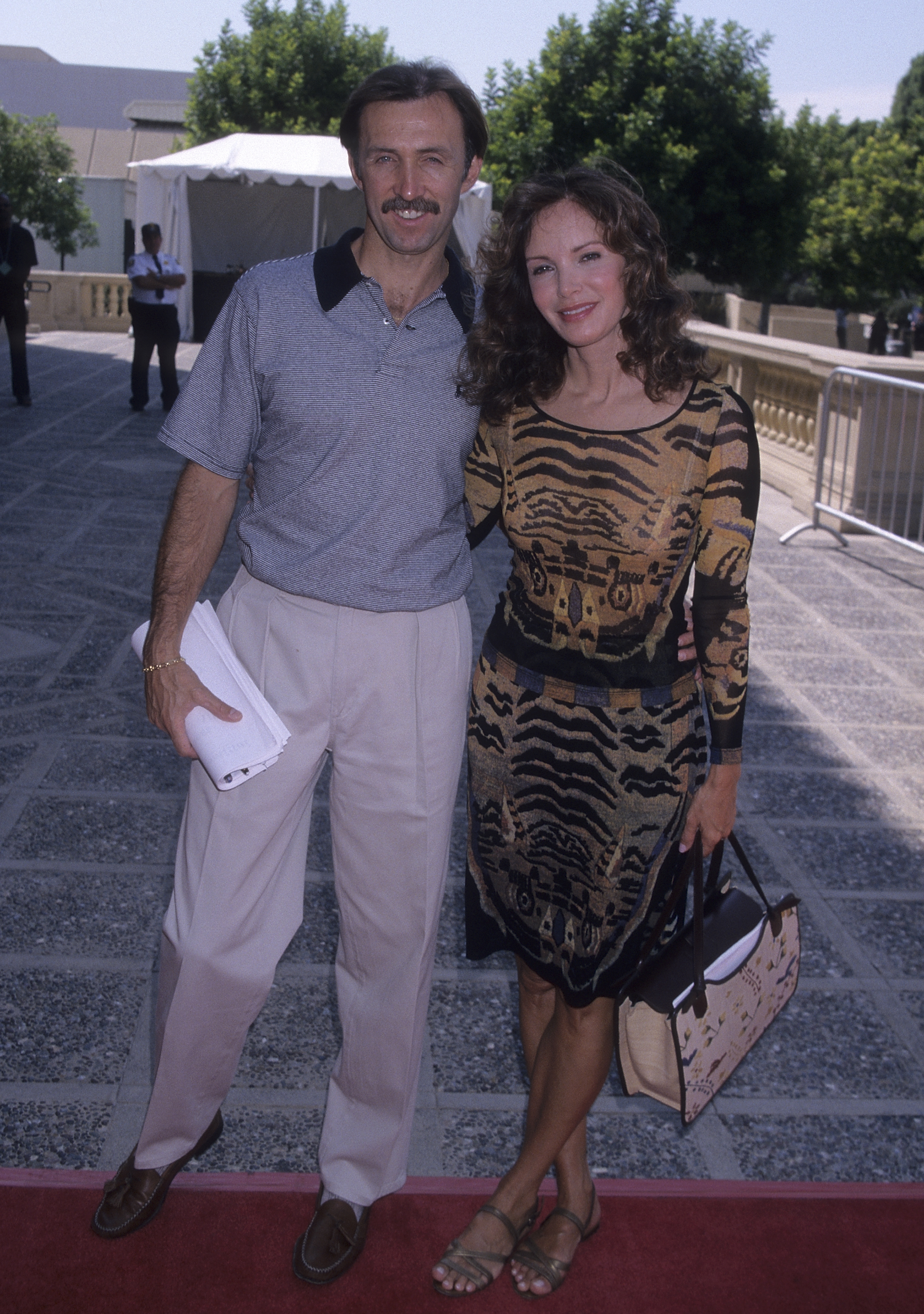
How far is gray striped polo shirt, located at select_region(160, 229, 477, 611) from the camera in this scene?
2.08 m

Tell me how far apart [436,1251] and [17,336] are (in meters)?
11.5

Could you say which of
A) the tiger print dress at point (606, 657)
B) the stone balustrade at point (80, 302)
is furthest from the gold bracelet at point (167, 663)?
the stone balustrade at point (80, 302)

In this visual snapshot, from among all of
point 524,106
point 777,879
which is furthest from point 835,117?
point 777,879

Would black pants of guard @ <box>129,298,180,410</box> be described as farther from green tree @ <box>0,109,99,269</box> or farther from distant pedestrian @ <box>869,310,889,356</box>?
distant pedestrian @ <box>869,310,889,356</box>

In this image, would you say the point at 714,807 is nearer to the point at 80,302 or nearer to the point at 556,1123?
the point at 556,1123

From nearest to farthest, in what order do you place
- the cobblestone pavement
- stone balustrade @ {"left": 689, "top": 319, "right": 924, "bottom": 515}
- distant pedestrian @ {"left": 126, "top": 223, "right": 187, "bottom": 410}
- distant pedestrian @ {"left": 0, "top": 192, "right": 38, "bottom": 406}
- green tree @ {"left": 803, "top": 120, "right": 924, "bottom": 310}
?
the cobblestone pavement < stone balustrade @ {"left": 689, "top": 319, "right": 924, "bottom": 515} < distant pedestrian @ {"left": 0, "top": 192, "right": 38, "bottom": 406} < distant pedestrian @ {"left": 126, "top": 223, "right": 187, "bottom": 410} < green tree @ {"left": 803, "top": 120, "right": 924, "bottom": 310}

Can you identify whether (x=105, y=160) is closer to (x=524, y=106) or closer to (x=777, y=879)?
(x=524, y=106)

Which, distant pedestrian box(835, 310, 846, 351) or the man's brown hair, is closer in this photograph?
the man's brown hair

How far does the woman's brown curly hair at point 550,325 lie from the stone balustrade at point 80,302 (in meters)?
21.0

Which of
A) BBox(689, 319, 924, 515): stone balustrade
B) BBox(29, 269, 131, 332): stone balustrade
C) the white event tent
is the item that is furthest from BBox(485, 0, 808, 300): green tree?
BBox(689, 319, 924, 515): stone balustrade

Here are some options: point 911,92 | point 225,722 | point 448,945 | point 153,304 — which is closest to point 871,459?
point 448,945

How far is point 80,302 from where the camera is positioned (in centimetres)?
2195

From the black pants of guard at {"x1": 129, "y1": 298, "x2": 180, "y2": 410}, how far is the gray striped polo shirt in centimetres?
1040

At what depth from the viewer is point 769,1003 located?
7.96 feet
